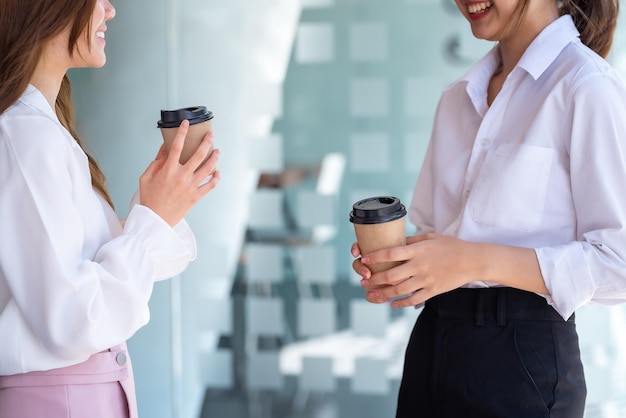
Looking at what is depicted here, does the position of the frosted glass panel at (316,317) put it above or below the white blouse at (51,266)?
below

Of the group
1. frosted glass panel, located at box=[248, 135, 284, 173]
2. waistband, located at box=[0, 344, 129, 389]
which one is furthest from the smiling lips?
frosted glass panel, located at box=[248, 135, 284, 173]

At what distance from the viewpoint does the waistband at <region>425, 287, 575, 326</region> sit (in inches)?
53.8

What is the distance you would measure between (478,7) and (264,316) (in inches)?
75.8

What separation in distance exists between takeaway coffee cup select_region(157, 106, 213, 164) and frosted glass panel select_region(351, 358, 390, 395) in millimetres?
1857

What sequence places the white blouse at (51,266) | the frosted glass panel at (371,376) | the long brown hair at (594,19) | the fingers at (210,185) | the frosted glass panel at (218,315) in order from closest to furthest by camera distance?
the white blouse at (51,266) → the fingers at (210,185) → the long brown hair at (594,19) → the frosted glass panel at (371,376) → the frosted glass panel at (218,315)

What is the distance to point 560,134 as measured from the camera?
1348 millimetres

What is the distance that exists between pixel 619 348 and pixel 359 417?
0.98 meters

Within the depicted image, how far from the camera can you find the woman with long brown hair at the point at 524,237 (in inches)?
50.5

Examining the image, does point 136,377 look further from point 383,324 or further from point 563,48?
point 563,48

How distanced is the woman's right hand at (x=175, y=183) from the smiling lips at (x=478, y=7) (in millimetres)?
538

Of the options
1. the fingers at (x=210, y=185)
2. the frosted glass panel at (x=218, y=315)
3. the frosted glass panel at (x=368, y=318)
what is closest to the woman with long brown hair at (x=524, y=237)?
the fingers at (x=210, y=185)

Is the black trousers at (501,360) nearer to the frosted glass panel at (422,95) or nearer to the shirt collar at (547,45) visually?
the shirt collar at (547,45)

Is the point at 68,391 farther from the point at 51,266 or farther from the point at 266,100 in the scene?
the point at 266,100

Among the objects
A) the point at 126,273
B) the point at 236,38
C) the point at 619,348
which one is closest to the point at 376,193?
the point at 236,38
